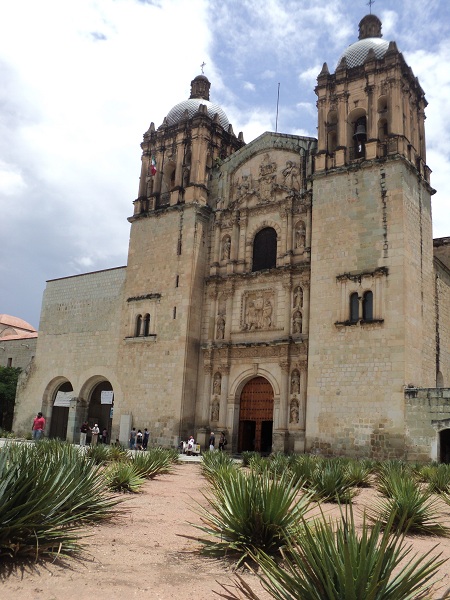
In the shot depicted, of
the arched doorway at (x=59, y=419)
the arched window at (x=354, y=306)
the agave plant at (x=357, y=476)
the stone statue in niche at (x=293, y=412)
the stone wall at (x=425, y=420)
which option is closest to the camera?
the agave plant at (x=357, y=476)

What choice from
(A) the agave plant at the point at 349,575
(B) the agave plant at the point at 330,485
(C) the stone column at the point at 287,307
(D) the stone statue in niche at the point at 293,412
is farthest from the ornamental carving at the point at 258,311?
(A) the agave plant at the point at 349,575

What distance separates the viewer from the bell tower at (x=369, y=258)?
1848 centimetres

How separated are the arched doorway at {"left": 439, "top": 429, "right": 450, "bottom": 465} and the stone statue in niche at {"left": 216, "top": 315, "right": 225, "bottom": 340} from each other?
9777mm

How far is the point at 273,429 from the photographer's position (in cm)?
2122

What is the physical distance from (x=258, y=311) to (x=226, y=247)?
3.66m

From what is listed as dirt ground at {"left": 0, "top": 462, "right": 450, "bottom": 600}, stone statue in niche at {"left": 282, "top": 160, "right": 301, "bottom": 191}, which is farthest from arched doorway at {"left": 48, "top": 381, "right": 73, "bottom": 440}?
dirt ground at {"left": 0, "top": 462, "right": 450, "bottom": 600}

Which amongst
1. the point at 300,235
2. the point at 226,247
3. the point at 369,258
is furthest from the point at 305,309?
the point at 226,247

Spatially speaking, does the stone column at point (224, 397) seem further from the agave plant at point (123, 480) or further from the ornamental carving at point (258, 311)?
the agave plant at point (123, 480)

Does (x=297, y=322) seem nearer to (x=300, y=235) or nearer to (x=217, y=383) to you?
(x=300, y=235)

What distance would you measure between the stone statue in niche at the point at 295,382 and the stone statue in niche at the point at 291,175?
25.4 ft

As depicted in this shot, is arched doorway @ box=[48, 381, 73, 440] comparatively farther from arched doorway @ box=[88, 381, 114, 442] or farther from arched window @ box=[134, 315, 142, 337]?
arched window @ box=[134, 315, 142, 337]

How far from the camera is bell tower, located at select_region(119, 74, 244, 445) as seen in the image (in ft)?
77.2

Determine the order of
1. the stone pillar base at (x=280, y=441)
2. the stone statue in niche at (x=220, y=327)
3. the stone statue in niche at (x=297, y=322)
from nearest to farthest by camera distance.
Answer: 1. the stone pillar base at (x=280, y=441)
2. the stone statue in niche at (x=297, y=322)
3. the stone statue in niche at (x=220, y=327)

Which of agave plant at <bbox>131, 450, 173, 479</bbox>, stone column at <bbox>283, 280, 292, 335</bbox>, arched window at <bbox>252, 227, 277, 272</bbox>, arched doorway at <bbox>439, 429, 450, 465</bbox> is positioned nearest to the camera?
agave plant at <bbox>131, 450, 173, 479</bbox>
